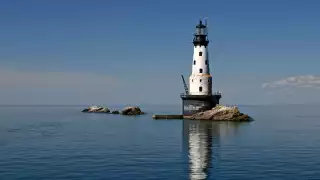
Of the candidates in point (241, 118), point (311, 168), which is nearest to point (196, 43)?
Result: point (241, 118)

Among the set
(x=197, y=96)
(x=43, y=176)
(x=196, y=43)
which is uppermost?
(x=196, y=43)

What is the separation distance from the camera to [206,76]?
352 ft

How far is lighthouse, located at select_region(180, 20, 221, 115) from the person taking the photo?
108m

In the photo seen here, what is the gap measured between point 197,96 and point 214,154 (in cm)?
5924

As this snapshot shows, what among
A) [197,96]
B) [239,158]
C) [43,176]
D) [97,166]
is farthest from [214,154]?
[197,96]

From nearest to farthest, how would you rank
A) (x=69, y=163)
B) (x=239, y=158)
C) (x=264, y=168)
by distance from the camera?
(x=264, y=168)
(x=69, y=163)
(x=239, y=158)

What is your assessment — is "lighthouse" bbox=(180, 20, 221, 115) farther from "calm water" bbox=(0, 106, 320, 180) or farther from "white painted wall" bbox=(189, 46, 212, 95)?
"calm water" bbox=(0, 106, 320, 180)

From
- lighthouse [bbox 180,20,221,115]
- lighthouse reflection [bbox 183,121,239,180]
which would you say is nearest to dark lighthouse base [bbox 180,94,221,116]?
lighthouse [bbox 180,20,221,115]

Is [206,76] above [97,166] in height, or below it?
above

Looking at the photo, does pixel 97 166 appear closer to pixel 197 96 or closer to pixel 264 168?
pixel 264 168

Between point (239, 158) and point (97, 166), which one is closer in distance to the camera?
point (97, 166)

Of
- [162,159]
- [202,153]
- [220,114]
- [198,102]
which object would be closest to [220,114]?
[220,114]

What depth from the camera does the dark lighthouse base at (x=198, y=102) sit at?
10775 centimetres

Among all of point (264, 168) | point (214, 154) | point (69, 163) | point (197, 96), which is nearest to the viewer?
point (264, 168)
